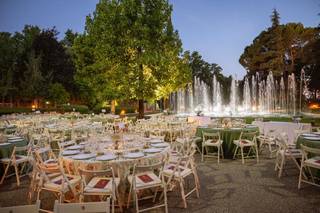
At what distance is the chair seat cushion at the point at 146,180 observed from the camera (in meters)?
4.45

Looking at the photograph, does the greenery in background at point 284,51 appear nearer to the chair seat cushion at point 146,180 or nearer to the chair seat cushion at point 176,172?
the chair seat cushion at point 176,172

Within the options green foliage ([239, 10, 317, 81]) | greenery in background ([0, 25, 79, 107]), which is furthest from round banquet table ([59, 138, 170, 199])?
green foliage ([239, 10, 317, 81])

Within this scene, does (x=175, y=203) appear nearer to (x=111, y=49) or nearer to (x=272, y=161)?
(x=272, y=161)

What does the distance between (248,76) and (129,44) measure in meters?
25.4

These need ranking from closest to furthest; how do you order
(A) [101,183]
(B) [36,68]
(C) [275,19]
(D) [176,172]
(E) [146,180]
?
1. (A) [101,183]
2. (E) [146,180]
3. (D) [176,172]
4. (B) [36,68]
5. (C) [275,19]

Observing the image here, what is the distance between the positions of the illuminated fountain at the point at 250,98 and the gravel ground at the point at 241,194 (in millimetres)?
15933

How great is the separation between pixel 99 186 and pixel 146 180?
0.81 metres

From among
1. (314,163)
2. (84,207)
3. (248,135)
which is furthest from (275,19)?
(84,207)

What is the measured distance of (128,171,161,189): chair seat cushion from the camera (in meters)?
4.45

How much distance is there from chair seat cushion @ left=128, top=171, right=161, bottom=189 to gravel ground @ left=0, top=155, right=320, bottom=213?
1.97 ft

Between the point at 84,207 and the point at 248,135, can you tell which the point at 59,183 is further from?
the point at 248,135

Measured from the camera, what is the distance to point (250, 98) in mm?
36906

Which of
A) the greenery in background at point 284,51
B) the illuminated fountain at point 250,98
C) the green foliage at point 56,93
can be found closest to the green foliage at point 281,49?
the greenery in background at point 284,51

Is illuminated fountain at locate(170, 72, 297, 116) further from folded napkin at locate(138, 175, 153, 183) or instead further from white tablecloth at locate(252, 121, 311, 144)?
folded napkin at locate(138, 175, 153, 183)
